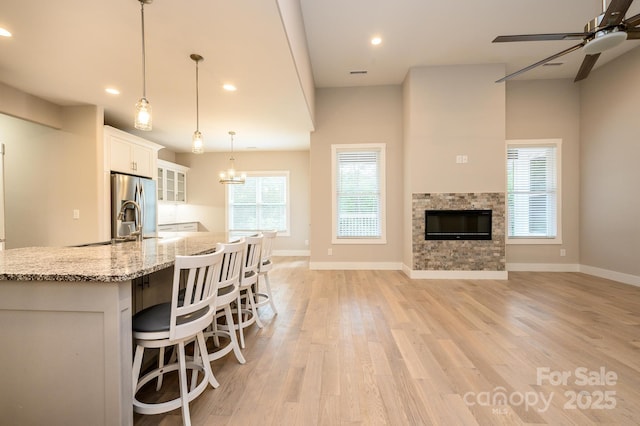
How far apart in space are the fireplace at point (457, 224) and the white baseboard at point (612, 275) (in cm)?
206

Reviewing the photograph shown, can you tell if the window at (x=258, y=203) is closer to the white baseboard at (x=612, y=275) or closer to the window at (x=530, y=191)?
the window at (x=530, y=191)

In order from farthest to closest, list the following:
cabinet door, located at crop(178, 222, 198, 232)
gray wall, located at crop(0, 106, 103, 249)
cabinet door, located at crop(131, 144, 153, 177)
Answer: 1. cabinet door, located at crop(178, 222, 198, 232)
2. cabinet door, located at crop(131, 144, 153, 177)
3. gray wall, located at crop(0, 106, 103, 249)

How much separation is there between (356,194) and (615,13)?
383cm

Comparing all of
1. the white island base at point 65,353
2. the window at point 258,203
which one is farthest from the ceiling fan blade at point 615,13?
the window at point 258,203

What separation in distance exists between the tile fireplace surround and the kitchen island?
13.9 ft

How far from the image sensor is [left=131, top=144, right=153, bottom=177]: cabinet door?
15.7 ft

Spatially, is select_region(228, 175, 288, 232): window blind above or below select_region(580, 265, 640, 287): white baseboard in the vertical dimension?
above

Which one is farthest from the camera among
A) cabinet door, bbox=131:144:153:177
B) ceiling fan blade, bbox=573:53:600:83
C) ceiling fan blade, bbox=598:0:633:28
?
cabinet door, bbox=131:144:153:177

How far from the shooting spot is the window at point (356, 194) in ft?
17.4

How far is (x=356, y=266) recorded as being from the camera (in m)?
5.28

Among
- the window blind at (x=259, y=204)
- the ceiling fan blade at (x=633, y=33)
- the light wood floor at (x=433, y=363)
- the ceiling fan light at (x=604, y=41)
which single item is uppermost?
the ceiling fan blade at (x=633, y=33)

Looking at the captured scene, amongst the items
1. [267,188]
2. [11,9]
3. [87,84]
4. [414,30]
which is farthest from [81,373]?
[267,188]

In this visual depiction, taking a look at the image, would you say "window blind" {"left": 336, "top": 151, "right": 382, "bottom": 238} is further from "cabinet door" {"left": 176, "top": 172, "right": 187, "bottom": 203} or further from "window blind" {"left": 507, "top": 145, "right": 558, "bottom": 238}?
"cabinet door" {"left": 176, "top": 172, "right": 187, "bottom": 203}

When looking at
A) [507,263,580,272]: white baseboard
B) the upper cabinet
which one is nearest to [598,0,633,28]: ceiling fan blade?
[507,263,580,272]: white baseboard
